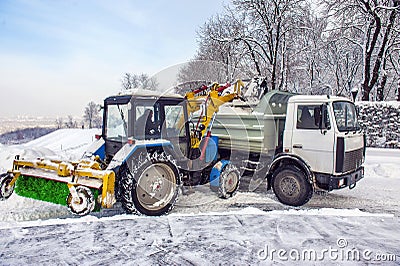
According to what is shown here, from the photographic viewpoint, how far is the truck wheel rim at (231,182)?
258 inches

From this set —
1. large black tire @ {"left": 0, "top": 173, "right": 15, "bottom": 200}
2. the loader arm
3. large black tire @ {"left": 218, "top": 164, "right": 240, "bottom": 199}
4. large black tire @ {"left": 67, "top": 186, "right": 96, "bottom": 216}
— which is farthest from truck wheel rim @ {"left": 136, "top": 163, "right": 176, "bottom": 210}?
large black tire @ {"left": 0, "top": 173, "right": 15, "bottom": 200}

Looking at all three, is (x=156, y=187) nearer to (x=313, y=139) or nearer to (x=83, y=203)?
(x=83, y=203)

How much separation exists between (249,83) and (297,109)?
1843mm

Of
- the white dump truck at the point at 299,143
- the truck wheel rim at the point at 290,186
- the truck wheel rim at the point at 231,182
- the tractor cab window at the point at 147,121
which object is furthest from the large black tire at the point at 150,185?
the truck wheel rim at the point at 290,186

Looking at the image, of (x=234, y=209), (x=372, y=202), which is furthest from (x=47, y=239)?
(x=372, y=202)

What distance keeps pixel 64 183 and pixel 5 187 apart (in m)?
1.43

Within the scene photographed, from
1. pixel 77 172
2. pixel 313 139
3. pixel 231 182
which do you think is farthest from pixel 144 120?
pixel 313 139

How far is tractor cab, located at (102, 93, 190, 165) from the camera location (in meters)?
5.46

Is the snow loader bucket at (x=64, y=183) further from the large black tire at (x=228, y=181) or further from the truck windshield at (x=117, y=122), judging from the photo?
the large black tire at (x=228, y=181)

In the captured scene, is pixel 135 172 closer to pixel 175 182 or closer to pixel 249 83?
pixel 175 182

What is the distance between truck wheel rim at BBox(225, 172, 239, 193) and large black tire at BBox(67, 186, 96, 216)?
3.01 metres

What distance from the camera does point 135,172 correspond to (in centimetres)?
501

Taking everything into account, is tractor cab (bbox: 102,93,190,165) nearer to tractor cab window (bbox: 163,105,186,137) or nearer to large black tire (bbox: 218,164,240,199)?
tractor cab window (bbox: 163,105,186,137)

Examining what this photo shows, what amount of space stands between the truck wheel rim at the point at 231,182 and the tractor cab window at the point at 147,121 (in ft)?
6.48
